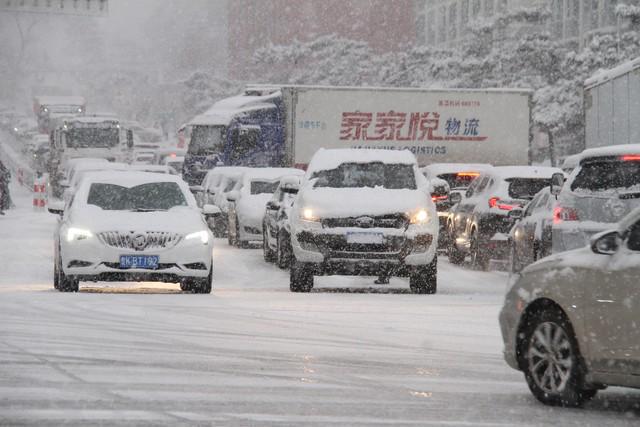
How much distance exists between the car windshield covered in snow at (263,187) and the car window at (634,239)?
21.1 meters

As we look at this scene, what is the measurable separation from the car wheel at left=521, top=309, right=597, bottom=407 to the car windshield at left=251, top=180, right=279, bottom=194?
810 inches

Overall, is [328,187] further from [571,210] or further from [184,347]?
[184,347]

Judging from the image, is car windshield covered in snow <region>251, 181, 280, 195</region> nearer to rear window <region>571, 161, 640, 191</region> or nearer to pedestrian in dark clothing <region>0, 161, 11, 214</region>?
rear window <region>571, 161, 640, 191</region>

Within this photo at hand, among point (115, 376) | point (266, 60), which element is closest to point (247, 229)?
point (115, 376)

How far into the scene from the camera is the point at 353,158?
19.3 m

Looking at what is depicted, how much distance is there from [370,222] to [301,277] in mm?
1184

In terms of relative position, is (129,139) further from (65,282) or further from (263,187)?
(65,282)

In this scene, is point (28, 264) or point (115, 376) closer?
point (115, 376)

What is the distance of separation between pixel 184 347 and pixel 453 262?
14.8 m

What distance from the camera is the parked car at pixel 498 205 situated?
23250 mm

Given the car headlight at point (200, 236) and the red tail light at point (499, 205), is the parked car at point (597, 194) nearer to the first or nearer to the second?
the car headlight at point (200, 236)

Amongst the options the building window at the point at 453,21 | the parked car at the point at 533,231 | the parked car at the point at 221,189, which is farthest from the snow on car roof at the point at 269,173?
the building window at the point at 453,21

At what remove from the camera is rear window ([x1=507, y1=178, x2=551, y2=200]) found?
23422mm

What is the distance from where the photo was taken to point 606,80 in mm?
28594
